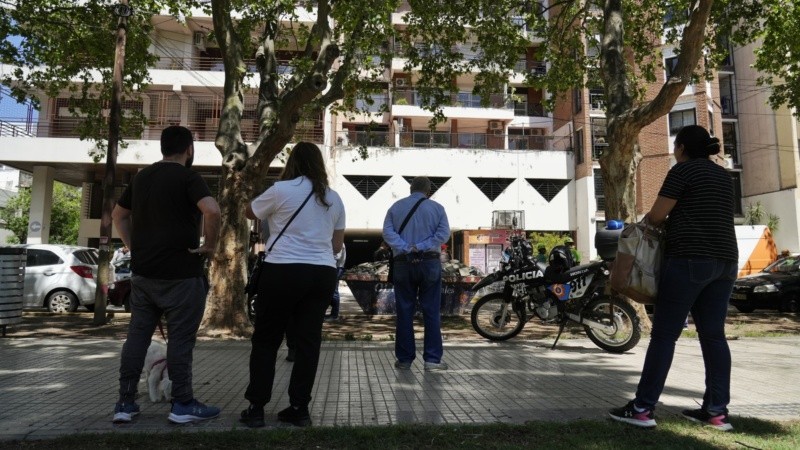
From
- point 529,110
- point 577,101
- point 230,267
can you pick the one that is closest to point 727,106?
point 577,101

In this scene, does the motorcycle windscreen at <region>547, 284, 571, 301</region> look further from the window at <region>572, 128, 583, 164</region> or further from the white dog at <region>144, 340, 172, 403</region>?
the window at <region>572, 128, 583, 164</region>

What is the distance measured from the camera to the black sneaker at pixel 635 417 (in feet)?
11.5

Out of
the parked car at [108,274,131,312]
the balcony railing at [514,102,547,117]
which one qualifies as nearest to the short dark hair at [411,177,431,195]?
the parked car at [108,274,131,312]

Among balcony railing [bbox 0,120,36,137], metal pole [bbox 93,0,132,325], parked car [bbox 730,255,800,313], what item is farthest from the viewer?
balcony railing [bbox 0,120,36,137]

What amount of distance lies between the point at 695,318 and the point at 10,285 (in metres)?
8.89

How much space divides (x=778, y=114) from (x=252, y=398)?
36276mm

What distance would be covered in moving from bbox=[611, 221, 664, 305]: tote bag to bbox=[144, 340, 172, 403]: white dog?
332cm

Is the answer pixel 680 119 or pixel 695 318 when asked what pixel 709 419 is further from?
pixel 680 119

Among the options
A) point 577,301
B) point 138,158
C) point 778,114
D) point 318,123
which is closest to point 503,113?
point 318,123

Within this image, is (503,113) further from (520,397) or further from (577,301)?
(520,397)

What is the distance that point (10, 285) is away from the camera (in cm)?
809

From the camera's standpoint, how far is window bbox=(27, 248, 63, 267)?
12141 mm

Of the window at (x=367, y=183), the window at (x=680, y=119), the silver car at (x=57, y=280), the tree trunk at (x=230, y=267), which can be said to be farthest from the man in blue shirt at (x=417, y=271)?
the window at (x=680, y=119)

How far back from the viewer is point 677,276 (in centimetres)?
357
